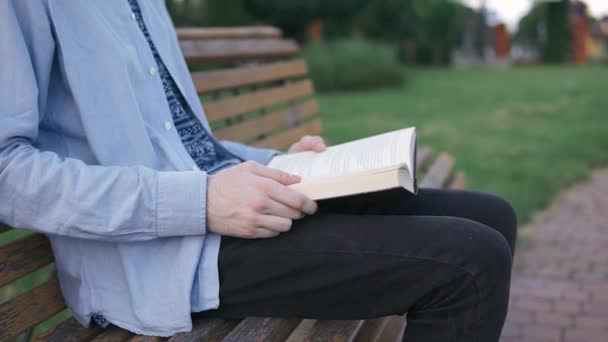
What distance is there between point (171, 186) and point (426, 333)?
0.64 metres

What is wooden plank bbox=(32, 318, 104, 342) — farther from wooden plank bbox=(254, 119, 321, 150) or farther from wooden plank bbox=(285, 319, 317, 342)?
wooden plank bbox=(254, 119, 321, 150)

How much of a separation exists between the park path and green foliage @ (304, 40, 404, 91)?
9.33 metres

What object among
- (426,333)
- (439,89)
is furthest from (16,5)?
(439,89)

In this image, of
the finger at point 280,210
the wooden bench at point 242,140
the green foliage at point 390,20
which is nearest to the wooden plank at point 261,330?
the wooden bench at point 242,140

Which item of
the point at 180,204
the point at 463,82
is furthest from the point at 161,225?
the point at 463,82

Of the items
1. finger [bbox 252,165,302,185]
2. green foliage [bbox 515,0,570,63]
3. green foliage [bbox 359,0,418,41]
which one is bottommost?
green foliage [bbox 515,0,570,63]

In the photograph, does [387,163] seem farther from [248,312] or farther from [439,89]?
[439,89]

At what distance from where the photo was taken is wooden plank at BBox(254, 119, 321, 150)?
10.1ft

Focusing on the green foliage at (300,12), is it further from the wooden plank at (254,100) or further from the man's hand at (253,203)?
the man's hand at (253,203)

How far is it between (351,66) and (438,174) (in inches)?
440

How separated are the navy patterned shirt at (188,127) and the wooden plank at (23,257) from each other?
18.2 inches

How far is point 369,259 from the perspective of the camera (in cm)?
141

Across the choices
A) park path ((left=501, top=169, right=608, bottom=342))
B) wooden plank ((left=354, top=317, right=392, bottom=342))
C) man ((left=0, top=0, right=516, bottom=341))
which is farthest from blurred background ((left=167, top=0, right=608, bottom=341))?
man ((left=0, top=0, right=516, bottom=341))

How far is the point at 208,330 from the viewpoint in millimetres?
1545
